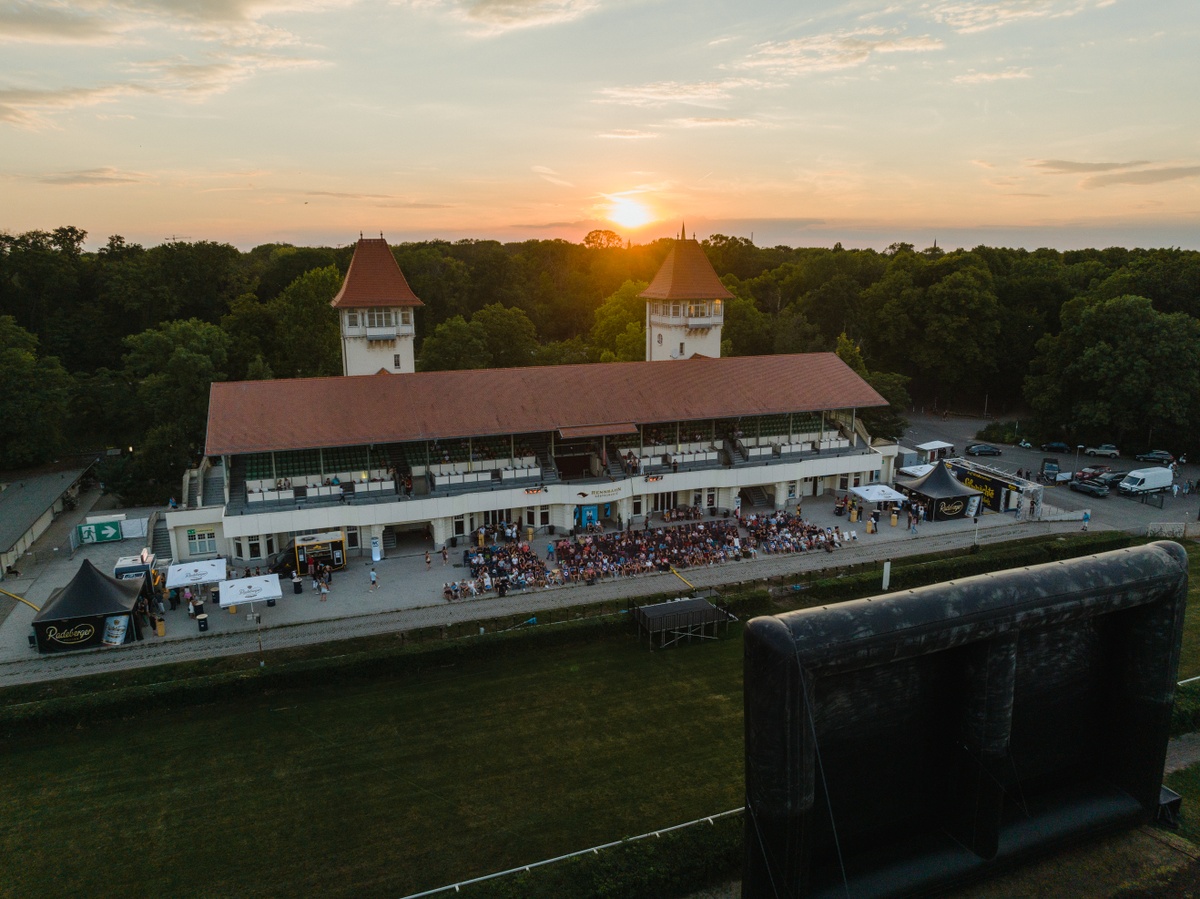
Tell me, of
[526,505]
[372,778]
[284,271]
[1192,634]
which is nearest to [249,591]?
[372,778]

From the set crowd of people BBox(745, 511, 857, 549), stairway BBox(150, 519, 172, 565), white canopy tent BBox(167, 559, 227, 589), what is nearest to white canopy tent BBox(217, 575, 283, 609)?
white canopy tent BBox(167, 559, 227, 589)

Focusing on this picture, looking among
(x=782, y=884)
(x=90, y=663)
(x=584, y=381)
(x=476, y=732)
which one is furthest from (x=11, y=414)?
(x=782, y=884)

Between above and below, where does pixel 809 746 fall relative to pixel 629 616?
above

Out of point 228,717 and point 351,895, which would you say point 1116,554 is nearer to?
point 351,895

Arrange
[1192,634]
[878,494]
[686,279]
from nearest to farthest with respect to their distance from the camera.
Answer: [1192,634] < [878,494] < [686,279]

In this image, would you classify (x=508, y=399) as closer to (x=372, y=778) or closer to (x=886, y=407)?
(x=372, y=778)

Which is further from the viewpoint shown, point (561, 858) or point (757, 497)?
point (757, 497)

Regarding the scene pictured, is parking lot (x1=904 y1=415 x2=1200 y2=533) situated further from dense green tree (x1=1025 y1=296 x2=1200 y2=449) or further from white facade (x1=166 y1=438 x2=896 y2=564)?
white facade (x1=166 y1=438 x2=896 y2=564)
